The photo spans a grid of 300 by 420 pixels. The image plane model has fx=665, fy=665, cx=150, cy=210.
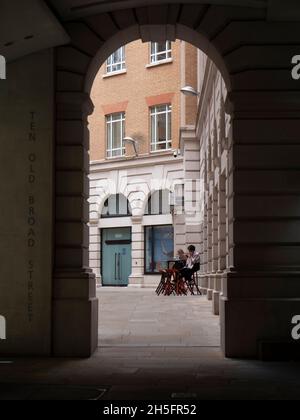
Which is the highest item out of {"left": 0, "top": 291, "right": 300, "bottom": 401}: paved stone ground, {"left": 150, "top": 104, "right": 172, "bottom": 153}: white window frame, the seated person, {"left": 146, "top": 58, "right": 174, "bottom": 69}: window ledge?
{"left": 146, "top": 58, "right": 174, "bottom": 69}: window ledge

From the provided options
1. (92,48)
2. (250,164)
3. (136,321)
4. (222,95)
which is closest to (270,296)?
(250,164)

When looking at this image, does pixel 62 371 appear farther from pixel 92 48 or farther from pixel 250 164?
pixel 92 48

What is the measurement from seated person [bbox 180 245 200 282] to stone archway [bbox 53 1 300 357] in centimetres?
1320

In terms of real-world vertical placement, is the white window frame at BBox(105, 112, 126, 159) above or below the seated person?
above

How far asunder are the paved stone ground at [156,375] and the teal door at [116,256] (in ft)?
78.7

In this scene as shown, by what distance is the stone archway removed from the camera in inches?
368

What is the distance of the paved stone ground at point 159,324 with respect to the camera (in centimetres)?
1113

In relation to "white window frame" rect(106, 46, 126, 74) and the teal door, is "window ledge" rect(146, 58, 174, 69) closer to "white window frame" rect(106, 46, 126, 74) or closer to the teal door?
"white window frame" rect(106, 46, 126, 74)

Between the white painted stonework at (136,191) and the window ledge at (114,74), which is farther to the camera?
the window ledge at (114,74)

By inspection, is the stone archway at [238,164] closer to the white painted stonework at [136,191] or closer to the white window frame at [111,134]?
the white painted stonework at [136,191]

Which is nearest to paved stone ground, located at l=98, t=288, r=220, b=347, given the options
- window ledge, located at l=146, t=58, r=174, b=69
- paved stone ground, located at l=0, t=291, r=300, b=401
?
paved stone ground, located at l=0, t=291, r=300, b=401

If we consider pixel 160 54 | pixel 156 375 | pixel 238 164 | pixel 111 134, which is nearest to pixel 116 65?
pixel 160 54

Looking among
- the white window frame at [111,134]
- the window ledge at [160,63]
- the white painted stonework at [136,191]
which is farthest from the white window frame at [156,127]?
the window ledge at [160,63]

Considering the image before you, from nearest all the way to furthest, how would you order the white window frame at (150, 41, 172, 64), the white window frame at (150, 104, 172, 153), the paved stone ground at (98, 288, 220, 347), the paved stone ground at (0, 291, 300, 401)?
the paved stone ground at (0, 291, 300, 401), the paved stone ground at (98, 288, 220, 347), the white window frame at (150, 104, 172, 153), the white window frame at (150, 41, 172, 64)
